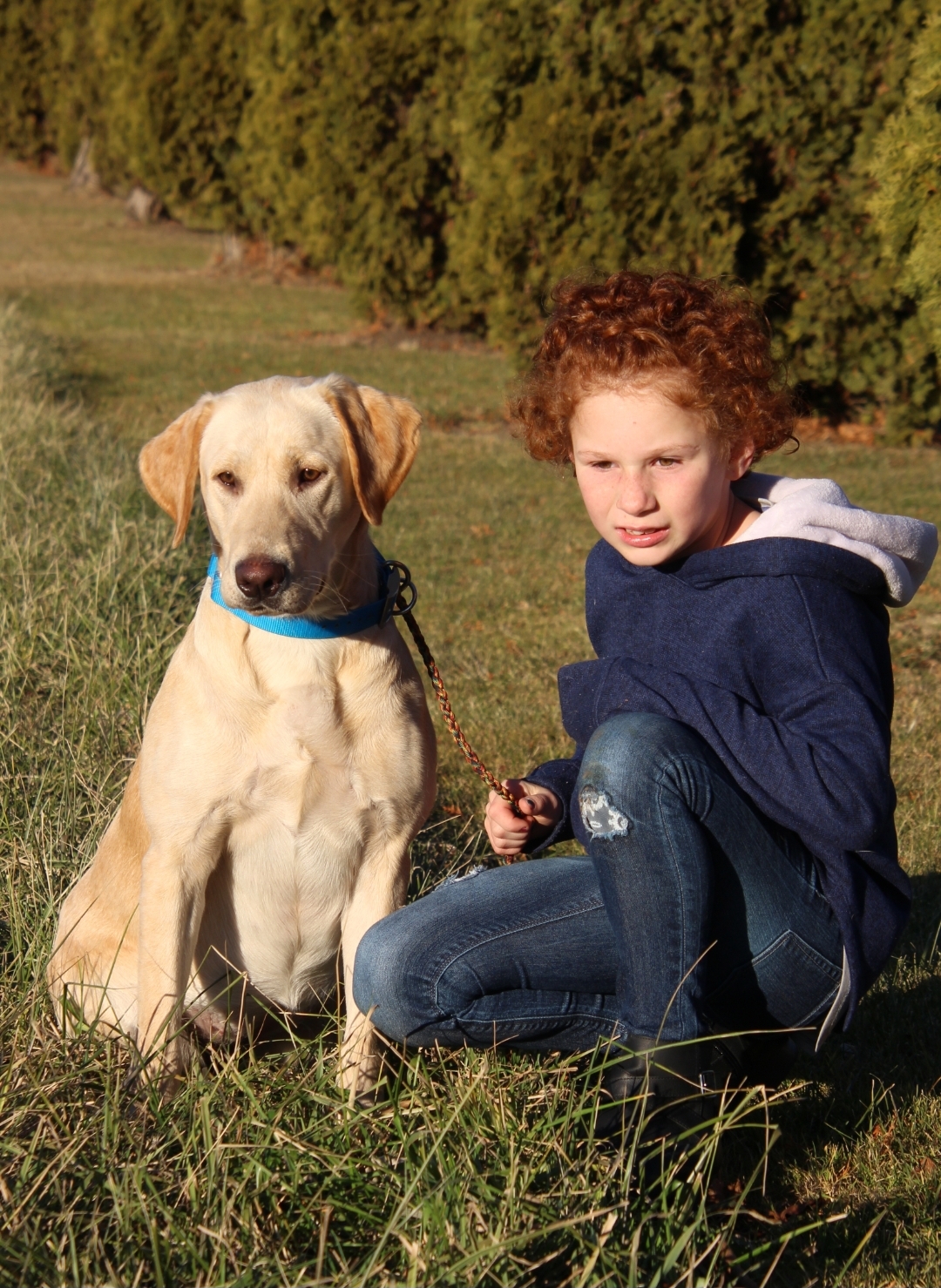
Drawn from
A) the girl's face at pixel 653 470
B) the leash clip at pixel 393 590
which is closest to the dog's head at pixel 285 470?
the leash clip at pixel 393 590

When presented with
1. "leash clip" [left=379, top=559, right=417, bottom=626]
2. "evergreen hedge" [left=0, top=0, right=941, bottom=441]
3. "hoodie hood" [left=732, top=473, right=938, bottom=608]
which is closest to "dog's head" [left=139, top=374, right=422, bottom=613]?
"leash clip" [left=379, top=559, right=417, bottom=626]

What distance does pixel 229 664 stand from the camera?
107 inches

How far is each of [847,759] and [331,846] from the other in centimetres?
108

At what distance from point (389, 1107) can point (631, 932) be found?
0.56 metres

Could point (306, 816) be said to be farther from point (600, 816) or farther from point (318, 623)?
point (600, 816)

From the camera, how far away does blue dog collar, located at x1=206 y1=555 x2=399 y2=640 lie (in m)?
2.74

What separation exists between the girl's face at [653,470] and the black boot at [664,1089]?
96 centimetres

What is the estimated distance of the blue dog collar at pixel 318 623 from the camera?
274cm

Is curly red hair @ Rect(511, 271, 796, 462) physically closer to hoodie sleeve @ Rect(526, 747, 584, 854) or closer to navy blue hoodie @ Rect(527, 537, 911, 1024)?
navy blue hoodie @ Rect(527, 537, 911, 1024)

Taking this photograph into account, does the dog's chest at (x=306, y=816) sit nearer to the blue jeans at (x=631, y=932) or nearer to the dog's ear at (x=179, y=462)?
the blue jeans at (x=631, y=932)

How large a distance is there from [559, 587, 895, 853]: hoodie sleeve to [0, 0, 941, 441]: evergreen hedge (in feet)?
13.6

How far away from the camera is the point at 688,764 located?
230 centimetres

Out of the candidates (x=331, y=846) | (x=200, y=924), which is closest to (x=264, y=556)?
(x=331, y=846)

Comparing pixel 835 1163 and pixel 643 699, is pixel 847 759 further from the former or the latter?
pixel 835 1163
